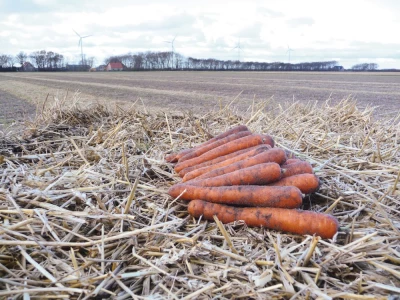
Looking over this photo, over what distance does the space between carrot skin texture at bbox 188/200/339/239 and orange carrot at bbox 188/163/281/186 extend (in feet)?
0.82

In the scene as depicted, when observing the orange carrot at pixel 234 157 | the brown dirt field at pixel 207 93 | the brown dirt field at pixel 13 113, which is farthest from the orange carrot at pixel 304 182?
the brown dirt field at pixel 13 113

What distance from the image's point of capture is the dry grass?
74.6 inches

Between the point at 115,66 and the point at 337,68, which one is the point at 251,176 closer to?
the point at 337,68

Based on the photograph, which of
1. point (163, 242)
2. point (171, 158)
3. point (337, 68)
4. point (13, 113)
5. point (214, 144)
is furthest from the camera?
point (337, 68)

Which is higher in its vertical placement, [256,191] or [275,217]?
[256,191]

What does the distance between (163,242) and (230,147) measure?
1.52 m

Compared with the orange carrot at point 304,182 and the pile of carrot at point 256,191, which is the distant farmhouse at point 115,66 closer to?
the pile of carrot at point 256,191

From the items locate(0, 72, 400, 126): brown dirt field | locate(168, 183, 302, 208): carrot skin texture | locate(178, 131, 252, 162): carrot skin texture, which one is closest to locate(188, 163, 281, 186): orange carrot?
locate(168, 183, 302, 208): carrot skin texture

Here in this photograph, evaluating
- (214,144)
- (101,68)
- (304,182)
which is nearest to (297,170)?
(304,182)

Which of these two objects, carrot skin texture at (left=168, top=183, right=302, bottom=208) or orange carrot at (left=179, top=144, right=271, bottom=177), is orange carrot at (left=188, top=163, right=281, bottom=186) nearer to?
carrot skin texture at (left=168, top=183, right=302, bottom=208)

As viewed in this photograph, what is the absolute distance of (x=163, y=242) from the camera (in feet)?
7.60

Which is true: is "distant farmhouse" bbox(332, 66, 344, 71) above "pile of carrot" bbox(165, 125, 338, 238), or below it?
above

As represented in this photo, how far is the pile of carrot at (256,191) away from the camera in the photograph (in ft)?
7.89

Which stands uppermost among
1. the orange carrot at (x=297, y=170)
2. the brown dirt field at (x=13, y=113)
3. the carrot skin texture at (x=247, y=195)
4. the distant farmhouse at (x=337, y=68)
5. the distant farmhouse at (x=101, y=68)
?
the distant farmhouse at (x=101, y=68)
